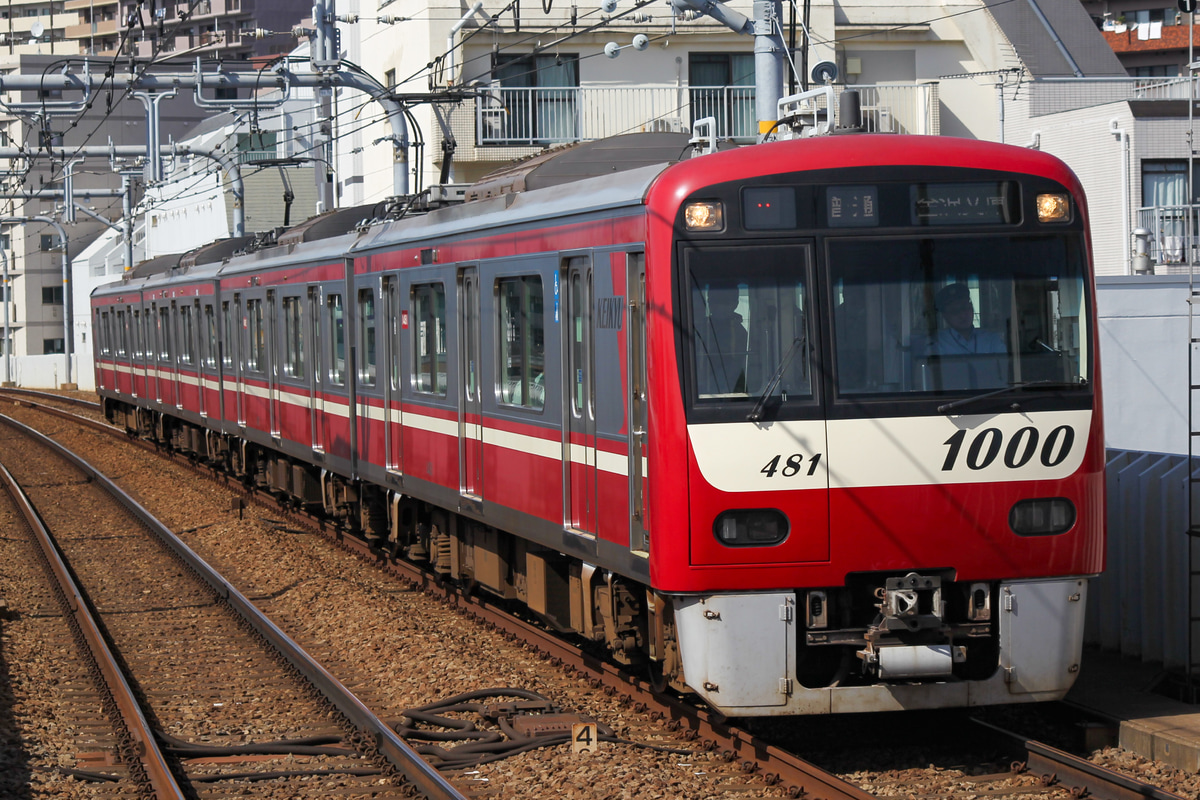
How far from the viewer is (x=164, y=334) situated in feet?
81.0

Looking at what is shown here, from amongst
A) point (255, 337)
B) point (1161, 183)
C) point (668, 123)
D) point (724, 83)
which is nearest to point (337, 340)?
point (255, 337)

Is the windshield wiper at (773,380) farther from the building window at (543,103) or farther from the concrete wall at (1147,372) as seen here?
the building window at (543,103)

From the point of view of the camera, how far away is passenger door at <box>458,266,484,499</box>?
9.73 m

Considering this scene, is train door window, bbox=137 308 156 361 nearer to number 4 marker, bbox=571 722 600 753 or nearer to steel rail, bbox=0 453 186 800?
steel rail, bbox=0 453 186 800

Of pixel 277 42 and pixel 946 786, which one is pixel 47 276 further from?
pixel 946 786

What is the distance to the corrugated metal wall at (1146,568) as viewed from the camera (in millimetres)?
8242

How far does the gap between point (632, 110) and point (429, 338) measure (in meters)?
18.0

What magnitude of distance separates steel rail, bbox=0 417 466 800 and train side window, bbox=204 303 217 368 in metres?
4.31

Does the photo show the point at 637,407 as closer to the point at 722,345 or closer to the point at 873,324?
the point at 722,345

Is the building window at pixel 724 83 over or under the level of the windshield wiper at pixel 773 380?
over

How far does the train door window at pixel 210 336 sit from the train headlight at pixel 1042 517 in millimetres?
14946

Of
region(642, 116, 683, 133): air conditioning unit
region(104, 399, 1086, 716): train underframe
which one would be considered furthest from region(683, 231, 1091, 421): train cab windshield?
region(642, 116, 683, 133): air conditioning unit

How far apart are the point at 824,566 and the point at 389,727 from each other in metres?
2.44

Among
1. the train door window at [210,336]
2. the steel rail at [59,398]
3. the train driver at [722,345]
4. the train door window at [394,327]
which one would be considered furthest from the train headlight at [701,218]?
the steel rail at [59,398]
